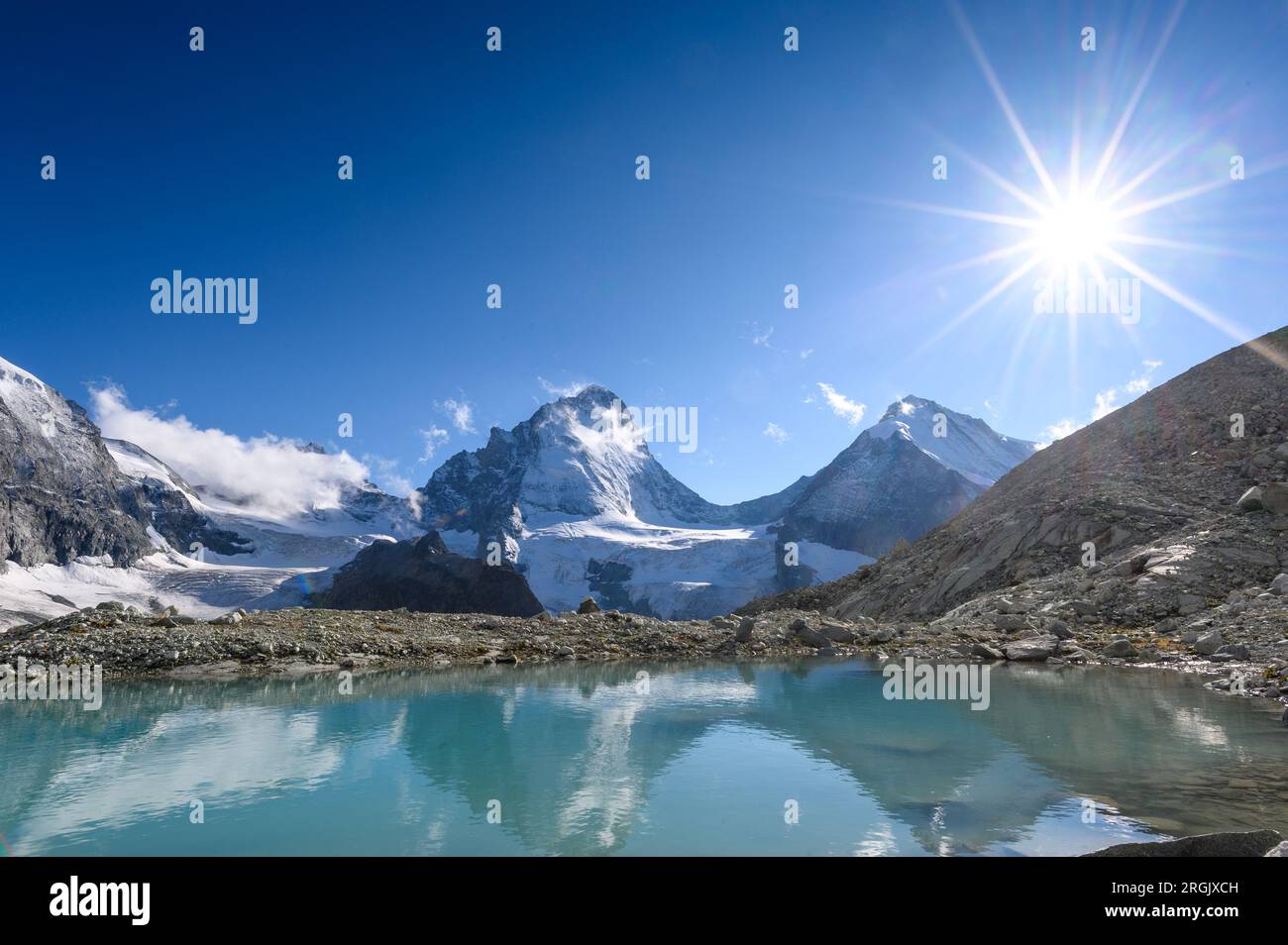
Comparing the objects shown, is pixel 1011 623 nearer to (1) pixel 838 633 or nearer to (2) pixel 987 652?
(2) pixel 987 652

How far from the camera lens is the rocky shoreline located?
2488cm

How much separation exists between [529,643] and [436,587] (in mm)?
137579

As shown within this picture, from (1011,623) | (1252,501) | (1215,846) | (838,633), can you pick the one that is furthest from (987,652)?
(1215,846)

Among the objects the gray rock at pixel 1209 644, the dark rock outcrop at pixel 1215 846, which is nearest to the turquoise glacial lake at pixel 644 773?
the dark rock outcrop at pixel 1215 846

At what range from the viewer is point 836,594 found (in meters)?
62.6

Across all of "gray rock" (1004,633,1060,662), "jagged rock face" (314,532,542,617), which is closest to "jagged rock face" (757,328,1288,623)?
"gray rock" (1004,633,1060,662)

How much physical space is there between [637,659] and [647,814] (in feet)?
73.5

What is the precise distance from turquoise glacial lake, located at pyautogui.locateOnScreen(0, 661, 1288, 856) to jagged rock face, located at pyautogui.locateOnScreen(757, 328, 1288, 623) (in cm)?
1210

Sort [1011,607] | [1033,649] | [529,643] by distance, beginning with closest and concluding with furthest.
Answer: [1033,649], [529,643], [1011,607]

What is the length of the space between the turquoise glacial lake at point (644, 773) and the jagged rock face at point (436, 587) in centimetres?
13836

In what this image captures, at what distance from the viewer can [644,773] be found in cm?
1254

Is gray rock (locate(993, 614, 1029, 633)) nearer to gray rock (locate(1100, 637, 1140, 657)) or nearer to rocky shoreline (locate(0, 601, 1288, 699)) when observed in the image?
rocky shoreline (locate(0, 601, 1288, 699))
